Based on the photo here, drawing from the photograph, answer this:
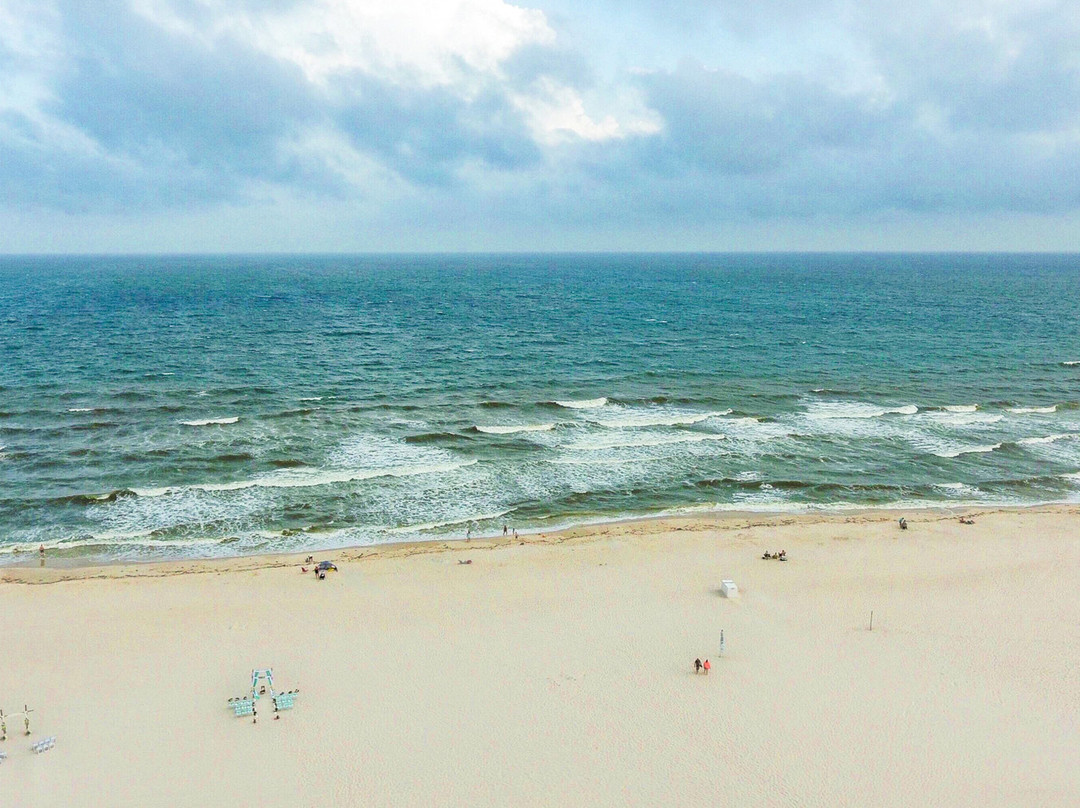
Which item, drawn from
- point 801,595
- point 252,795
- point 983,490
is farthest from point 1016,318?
point 252,795

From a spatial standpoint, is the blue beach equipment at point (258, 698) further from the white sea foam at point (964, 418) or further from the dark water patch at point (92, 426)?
the white sea foam at point (964, 418)

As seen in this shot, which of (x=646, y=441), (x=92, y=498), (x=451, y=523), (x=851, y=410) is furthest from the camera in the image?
(x=851, y=410)

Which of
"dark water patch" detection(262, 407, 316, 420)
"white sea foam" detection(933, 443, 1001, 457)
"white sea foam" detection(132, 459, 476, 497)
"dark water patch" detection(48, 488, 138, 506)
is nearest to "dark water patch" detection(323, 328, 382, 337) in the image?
"dark water patch" detection(262, 407, 316, 420)

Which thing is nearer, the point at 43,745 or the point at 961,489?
the point at 43,745

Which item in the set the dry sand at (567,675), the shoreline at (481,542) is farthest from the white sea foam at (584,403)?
the dry sand at (567,675)

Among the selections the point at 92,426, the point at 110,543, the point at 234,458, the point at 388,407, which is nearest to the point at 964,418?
the point at 388,407

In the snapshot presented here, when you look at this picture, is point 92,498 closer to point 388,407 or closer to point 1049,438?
point 388,407

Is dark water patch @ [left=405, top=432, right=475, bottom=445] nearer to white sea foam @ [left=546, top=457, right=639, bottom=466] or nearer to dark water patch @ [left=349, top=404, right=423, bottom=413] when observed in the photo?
dark water patch @ [left=349, top=404, right=423, bottom=413]
